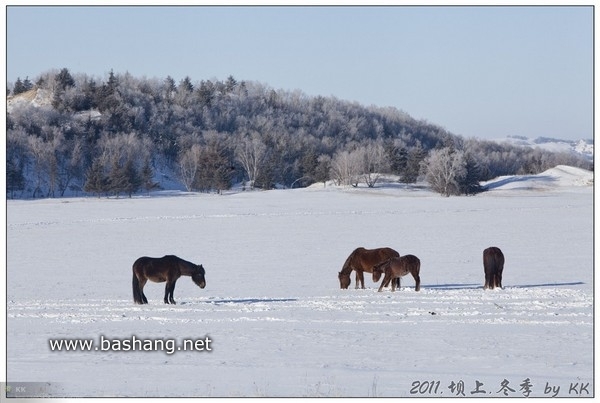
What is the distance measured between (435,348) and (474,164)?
7137 cm

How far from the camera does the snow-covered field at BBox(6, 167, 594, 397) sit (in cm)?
880

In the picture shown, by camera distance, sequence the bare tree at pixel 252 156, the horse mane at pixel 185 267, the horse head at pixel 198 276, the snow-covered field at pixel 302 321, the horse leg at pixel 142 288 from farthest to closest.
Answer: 1. the bare tree at pixel 252 156
2. the horse head at pixel 198 276
3. the horse mane at pixel 185 267
4. the horse leg at pixel 142 288
5. the snow-covered field at pixel 302 321

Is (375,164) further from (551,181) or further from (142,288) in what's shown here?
(142,288)

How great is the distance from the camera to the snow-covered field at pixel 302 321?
8.80 metres

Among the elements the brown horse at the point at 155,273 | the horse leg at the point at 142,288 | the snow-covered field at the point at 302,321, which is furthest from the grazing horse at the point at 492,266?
the horse leg at the point at 142,288

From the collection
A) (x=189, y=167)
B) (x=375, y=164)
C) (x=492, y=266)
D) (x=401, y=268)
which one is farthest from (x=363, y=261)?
(x=375, y=164)

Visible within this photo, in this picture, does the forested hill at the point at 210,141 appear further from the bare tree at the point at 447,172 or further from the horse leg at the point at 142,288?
the horse leg at the point at 142,288

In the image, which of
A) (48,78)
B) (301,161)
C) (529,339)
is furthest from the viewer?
(48,78)

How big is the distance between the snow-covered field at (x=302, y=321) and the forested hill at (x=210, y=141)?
45185 mm

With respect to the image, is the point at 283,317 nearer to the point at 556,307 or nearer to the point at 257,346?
the point at 257,346

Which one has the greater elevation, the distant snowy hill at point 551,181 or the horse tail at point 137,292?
the distant snowy hill at point 551,181

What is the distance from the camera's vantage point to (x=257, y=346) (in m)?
10.7

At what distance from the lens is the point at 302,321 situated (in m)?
12.6

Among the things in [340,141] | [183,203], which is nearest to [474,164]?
[183,203]
